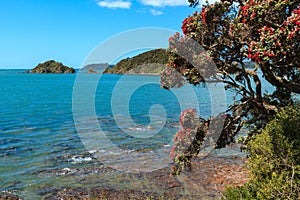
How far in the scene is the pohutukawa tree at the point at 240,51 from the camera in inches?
328

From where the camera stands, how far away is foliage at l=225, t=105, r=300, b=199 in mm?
10008

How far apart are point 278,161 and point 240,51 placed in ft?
14.5

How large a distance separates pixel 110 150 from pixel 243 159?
1388cm

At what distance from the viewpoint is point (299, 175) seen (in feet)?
32.8

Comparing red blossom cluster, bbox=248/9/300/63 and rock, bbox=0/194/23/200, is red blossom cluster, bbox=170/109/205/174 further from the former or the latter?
rock, bbox=0/194/23/200

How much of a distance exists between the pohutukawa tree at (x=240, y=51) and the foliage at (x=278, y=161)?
2.19 m

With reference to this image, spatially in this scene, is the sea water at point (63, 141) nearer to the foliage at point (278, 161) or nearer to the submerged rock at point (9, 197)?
the submerged rock at point (9, 197)

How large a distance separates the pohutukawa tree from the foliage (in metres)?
2.19

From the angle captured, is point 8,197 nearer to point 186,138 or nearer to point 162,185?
point 162,185

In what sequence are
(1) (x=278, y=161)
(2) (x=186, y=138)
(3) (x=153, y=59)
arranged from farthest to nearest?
(3) (x=153, y=59)
(2) (x=186, y=138)
(1) (x=278, y=161)

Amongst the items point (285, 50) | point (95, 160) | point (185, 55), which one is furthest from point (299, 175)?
point (95, 160)

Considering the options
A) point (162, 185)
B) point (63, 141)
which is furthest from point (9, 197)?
point (63, 141)

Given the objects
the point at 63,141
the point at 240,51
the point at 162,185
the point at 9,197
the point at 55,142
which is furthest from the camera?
the point at 63,141

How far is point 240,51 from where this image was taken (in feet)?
38.7
